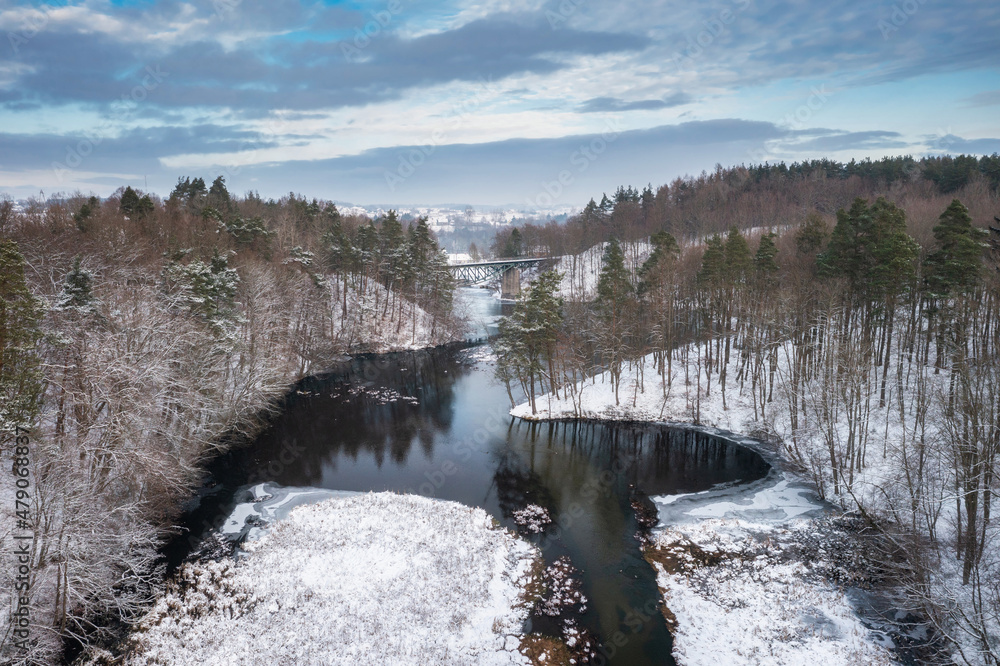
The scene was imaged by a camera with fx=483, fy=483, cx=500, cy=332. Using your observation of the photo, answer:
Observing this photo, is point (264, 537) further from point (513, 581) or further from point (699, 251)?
point (699, 251)

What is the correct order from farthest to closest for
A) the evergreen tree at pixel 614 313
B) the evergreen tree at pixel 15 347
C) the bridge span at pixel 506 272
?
the bridge span at pixel 506 272
the evergreen tree at pixel 614 313
the evergreen tree at pixel 15 347

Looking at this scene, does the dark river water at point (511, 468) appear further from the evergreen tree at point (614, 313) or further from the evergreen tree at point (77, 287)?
the evergreen tree at point (77, 287)

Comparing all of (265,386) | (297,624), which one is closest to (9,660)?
(297,624)

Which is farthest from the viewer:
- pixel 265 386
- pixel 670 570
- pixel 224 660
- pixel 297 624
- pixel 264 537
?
pixel 265 386

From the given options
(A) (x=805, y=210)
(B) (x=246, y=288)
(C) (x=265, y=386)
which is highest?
(A) (x=805, y=210)

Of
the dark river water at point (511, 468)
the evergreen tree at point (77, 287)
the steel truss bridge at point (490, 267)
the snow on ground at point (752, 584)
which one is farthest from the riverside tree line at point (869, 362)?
the steel truss bridge at point (490, 267)

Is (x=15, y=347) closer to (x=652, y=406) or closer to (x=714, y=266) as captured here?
(x=652, y=406)

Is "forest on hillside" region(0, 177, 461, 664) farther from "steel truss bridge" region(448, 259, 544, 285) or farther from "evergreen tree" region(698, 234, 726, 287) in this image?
"steel truss bridge" region(448, 259, 544, 285)

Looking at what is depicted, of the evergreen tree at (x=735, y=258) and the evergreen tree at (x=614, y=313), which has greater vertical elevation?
the evergreen tree at (x=735, y=258)
